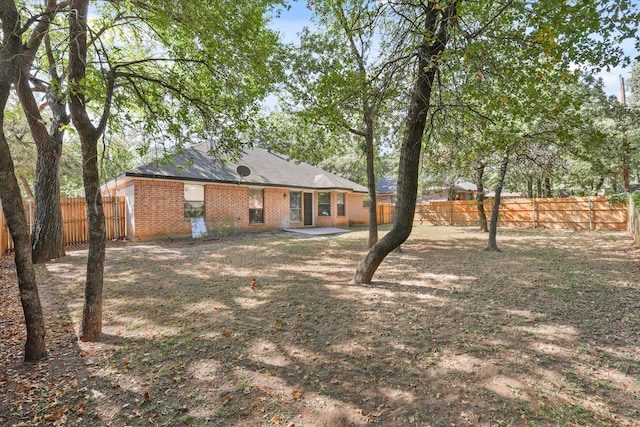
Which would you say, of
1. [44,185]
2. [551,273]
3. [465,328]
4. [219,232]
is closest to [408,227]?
[465,328]

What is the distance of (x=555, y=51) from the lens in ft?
12.5

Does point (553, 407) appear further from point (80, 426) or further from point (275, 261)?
point (275, 261)

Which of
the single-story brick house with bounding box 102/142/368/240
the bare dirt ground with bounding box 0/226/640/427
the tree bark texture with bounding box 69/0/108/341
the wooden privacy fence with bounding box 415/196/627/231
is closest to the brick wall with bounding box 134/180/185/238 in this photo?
the single-story brick house with bounding box 102/142/368/240

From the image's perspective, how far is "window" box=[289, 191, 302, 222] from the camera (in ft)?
57.2

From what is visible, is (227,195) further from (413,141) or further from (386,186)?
(386,186)

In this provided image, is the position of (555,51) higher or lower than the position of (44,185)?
higher

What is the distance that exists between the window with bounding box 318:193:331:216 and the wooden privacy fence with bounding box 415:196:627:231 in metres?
7.92

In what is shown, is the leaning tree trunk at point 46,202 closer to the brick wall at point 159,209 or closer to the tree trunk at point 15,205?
the brick wall at point 159,209

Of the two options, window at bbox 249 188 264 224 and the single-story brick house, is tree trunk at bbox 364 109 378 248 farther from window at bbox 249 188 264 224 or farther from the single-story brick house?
window at bbox 249 188 264 224

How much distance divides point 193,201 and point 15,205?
10.7 metres

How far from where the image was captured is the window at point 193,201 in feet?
43.5

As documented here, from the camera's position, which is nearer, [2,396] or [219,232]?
[2,396]

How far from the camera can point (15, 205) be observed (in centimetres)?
306

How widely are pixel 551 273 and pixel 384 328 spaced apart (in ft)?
16.7
